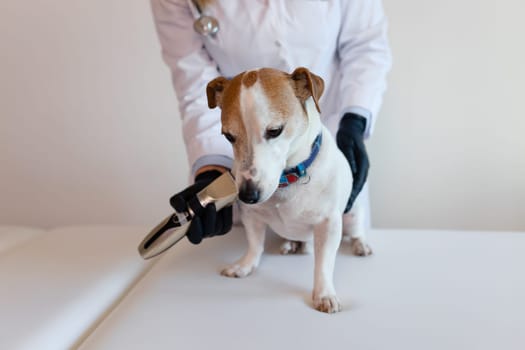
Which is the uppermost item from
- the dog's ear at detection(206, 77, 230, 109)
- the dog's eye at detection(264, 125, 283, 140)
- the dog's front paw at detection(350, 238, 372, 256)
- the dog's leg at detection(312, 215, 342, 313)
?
the dog's ear at detection(206, 77, 230, 109)

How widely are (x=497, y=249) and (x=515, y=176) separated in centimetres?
77

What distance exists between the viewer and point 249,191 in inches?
24.4

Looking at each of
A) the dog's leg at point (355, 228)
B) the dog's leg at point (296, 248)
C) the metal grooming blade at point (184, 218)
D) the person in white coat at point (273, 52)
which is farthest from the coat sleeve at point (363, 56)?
the metal grooming blade at point (184, 218)

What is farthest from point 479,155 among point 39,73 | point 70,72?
point 39,73

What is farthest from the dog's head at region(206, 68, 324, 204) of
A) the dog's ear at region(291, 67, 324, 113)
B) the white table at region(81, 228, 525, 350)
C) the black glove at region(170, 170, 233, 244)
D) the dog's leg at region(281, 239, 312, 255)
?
the dog's leg at region(281, 239, 312, 255)

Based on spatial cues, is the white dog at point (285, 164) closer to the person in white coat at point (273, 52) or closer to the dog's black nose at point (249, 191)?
the dog's black nose at point (249, 191)

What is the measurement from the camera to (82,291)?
830 millimetres

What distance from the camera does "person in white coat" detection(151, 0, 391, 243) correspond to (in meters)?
0.94

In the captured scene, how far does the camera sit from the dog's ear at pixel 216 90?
73 cm

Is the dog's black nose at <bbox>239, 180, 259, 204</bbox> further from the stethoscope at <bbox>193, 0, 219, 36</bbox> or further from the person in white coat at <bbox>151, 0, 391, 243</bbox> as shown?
the stethoscope at <bbox>193, 0, 219, 36</bbox>

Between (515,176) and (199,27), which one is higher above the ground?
(199,27)

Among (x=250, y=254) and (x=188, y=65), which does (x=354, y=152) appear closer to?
(x=250, y=254)

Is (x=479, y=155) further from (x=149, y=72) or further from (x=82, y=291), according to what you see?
(x=82, y=291)

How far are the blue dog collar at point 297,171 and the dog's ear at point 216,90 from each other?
0.54 feet
